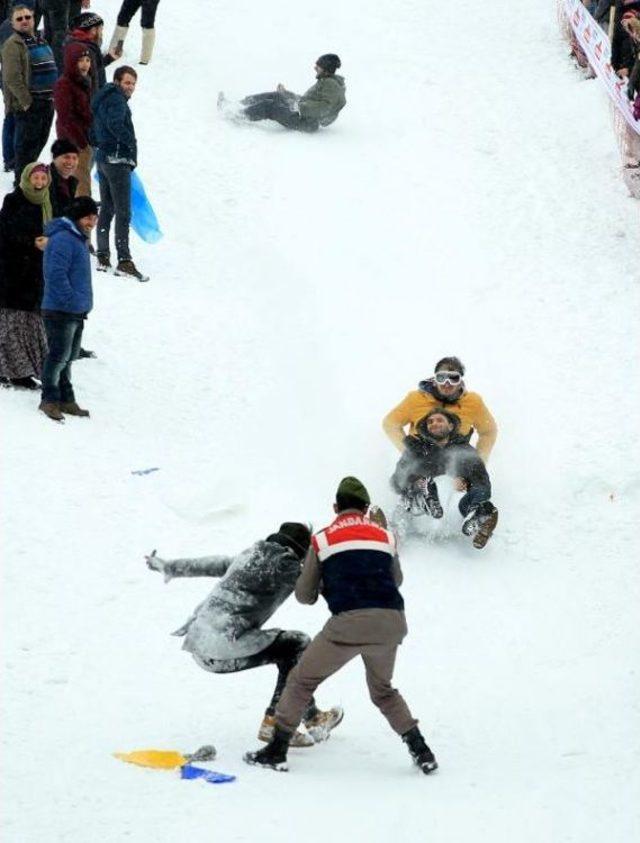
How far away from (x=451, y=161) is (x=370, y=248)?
230 centimetres

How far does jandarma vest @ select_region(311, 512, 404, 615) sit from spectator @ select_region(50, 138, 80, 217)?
5.14 metres

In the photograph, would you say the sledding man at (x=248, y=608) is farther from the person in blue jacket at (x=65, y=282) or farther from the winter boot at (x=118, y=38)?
the winter boot at (x=118, y=38)

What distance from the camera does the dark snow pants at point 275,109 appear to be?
17297 mm

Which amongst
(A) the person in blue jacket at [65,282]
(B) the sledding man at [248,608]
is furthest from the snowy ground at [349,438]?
(A) the person in blue jacket at [65,282]

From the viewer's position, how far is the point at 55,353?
1040cm

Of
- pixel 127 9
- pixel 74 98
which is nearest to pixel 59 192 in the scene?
pixel 74 98

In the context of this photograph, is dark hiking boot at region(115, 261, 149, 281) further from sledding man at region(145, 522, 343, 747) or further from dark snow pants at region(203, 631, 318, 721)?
dark snow pants at region(203, 631, 318, 721)

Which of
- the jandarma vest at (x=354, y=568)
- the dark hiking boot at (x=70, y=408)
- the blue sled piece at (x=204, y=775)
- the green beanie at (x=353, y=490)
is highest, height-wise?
the green beanie at (x=353, y=490)

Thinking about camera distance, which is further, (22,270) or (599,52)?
(599,52)

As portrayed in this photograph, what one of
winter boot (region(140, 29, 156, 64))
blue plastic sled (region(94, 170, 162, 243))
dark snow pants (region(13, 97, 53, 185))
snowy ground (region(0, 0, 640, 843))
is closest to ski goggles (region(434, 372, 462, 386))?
snowy ground (region(0, 0, 640, 843))

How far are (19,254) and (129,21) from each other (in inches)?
307

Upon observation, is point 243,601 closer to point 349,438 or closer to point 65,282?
point 65,282

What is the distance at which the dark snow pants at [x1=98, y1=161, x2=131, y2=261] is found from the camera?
1305 cm

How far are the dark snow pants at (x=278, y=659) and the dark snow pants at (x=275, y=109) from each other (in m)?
10.8
